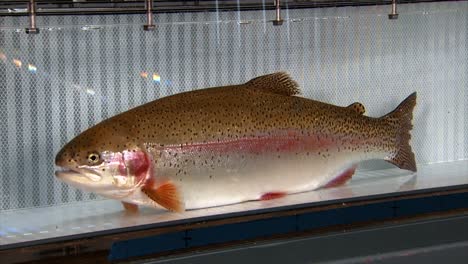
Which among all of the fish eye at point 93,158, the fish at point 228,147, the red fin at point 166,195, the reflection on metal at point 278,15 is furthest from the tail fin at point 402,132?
the fish eye at point 93,158

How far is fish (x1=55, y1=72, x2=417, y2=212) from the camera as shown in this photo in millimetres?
951

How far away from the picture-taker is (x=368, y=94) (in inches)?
52.6

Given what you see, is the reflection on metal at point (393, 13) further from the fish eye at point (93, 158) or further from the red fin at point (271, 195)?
the fish eye at point (93, 158)

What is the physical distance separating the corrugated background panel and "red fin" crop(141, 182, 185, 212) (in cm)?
20

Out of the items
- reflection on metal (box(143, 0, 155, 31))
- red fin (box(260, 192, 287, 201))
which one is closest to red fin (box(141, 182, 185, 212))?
red fin (box(260, 192, 287, 201))

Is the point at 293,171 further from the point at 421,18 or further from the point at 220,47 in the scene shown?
the point at 421,18

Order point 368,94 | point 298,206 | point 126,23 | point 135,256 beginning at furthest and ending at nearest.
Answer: point 368,94, point 126,23, point 298,206, point 135,256

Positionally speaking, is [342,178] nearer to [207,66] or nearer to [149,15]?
[207,66]

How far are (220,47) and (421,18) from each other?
41 centimetres

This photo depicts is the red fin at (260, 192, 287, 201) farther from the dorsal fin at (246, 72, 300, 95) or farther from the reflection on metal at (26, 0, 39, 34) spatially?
the reflection on metal at (26, 0, 39, 34)

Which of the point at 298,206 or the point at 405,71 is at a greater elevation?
the point at 405,71

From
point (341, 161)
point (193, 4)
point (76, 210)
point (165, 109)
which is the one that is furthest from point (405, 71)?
point (76, 210)

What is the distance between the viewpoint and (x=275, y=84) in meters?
1.11

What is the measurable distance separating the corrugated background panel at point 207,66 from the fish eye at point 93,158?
7.5 inches
